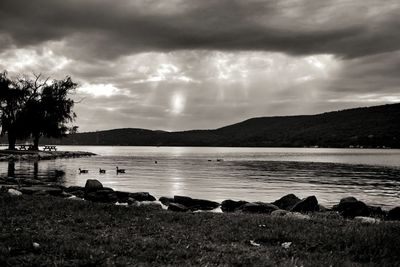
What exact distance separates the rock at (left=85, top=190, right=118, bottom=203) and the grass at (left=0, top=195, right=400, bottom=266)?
10.8m

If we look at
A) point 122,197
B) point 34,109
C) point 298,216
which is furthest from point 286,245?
point 34,109

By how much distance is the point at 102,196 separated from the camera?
28.3m

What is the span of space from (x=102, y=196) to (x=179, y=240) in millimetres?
17414

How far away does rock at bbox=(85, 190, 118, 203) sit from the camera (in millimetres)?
27766

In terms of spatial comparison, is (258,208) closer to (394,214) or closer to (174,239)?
(394,214)

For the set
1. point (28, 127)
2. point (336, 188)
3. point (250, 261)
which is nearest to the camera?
point (250, 261)

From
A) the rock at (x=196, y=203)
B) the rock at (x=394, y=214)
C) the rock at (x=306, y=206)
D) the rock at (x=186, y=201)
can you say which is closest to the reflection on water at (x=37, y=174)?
the rock at (x=186, y=201)

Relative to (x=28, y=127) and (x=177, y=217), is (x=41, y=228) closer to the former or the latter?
(x=177, y=217)

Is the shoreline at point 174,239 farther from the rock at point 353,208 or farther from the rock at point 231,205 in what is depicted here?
the rock at point 231,205

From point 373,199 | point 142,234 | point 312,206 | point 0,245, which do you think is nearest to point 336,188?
point 373,199

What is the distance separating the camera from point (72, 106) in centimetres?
9831

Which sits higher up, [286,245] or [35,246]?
[35,246]

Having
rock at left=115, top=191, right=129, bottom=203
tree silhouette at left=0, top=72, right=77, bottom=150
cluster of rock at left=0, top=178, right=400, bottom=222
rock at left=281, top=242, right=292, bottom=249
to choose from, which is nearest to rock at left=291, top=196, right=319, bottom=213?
cluster of rock at left=0, top=178, right=400, bottom=222

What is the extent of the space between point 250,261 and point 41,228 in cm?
716
